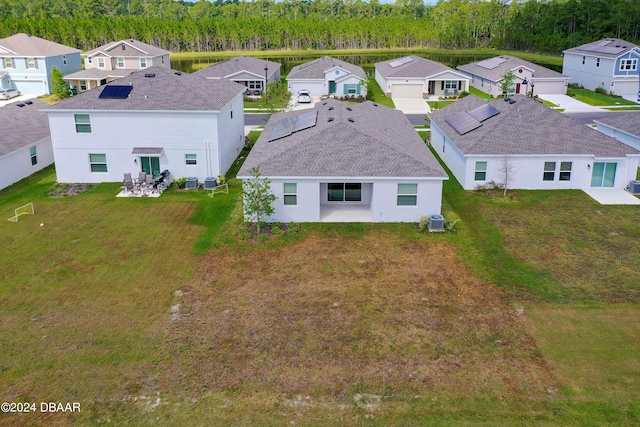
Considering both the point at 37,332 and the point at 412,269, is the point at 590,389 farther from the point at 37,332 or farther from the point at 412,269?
the point at 37,332

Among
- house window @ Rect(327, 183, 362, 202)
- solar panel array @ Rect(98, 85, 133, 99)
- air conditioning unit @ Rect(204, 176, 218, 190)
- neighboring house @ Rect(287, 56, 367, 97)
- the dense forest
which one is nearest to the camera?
house window @ Rect(327, 183, 362, 202)

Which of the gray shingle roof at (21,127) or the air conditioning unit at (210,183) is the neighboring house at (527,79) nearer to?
the air conditioning unit at (210,183)

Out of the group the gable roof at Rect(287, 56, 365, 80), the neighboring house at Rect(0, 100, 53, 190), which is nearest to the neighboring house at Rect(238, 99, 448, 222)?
the neighboring house at Rect(0, 100, 53, 190)

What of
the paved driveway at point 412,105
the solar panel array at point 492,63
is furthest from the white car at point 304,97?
the solar panel array at point 492,63

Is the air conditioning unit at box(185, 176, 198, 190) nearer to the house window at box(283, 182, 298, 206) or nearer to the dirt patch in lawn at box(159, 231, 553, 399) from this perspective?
the house window at box(283, 182, 298, 206)

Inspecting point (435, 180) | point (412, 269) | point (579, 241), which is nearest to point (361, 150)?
point (435, 180)
